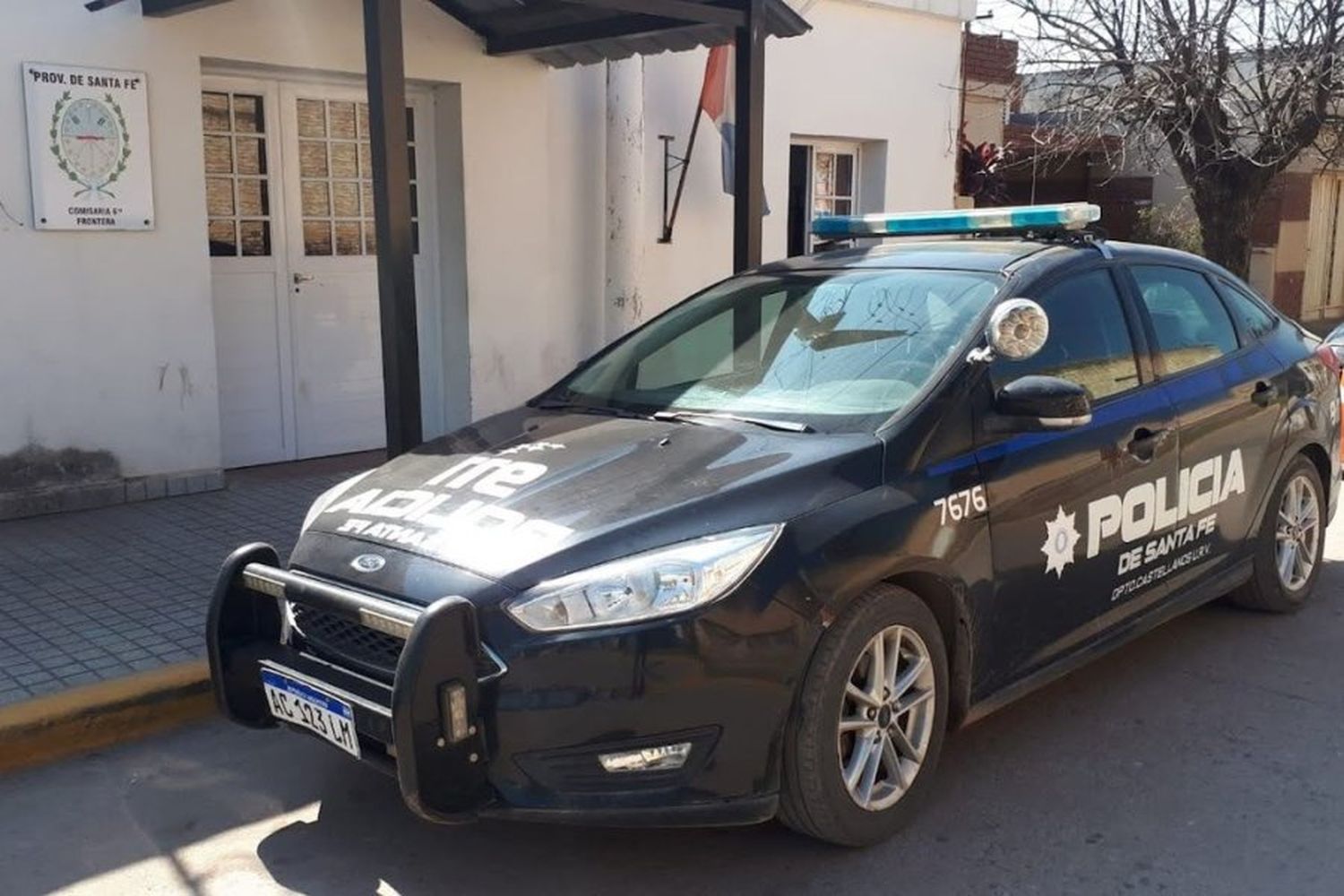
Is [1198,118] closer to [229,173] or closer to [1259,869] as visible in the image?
[229,173]

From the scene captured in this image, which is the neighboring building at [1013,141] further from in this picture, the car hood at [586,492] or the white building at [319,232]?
the car hood at [586,492]

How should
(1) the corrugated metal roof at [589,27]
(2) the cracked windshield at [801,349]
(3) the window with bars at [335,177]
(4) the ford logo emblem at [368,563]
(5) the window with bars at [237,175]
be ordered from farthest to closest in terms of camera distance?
(3) the window with bars at [335,177]
(5) the window with bars at [237,175]
(1) the corrugated metal roof at [589,27]
(2) the cracked windshield at [801,349]
(4) the ford logo emblem at [368,563]

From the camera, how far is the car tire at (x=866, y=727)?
334 centimetres

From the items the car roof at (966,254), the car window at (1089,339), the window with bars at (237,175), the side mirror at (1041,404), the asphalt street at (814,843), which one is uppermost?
the window with bars at (237,175)

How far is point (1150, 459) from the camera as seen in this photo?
450cm

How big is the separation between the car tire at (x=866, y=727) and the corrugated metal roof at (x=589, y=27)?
4.40 m

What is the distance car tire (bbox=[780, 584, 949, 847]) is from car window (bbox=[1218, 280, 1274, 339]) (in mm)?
2545

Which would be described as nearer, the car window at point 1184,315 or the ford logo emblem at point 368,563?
the ford logo emblem at point 368,563

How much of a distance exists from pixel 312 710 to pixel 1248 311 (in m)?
4.16

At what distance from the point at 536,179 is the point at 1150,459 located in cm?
531

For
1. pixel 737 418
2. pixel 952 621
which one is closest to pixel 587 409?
pixel 737 418

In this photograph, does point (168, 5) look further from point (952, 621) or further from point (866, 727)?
point (866, 727)

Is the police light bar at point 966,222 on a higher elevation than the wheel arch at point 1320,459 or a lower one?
higher

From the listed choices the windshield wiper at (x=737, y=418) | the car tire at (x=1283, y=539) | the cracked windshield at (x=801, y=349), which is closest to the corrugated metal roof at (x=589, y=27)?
the cracked windshield at (x=801, y=349)
